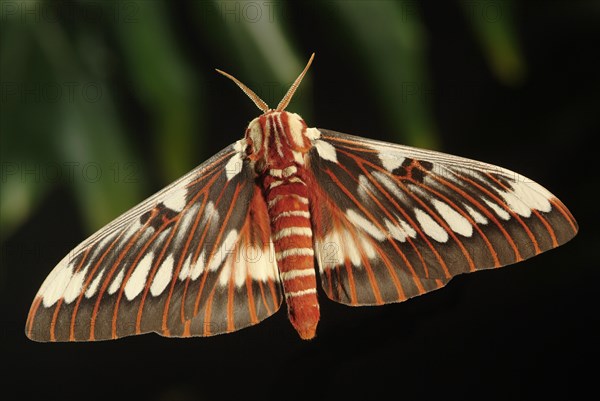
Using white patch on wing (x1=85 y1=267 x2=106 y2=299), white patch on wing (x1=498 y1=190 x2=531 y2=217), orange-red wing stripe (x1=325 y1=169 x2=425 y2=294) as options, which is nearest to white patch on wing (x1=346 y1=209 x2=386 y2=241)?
orange-red wing stripe (x1=325 y1=169 x2=425 y2=294)

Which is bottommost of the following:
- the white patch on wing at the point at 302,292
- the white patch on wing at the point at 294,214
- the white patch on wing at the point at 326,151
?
the white patch on wing at the point at 302,292

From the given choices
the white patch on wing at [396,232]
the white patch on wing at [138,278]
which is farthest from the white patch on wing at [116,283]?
the white patch on wing at [396,232]

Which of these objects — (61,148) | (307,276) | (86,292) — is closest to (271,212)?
(307,276)

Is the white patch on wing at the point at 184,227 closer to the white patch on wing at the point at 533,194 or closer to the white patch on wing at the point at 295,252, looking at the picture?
the white patch on wing at the point at 295,252

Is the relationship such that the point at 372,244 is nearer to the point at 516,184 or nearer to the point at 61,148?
the point at 516,184

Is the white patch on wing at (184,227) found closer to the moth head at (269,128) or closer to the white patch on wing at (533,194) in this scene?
the moth head at (269,128)

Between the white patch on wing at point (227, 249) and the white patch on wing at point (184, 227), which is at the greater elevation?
the white patch on wing at point (184, 227)

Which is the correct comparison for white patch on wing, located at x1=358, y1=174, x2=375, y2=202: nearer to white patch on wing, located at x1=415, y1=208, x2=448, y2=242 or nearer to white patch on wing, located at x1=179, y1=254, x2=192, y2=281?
white patch on wing, located at x1=415, y1=208, x2=448, y2=242
